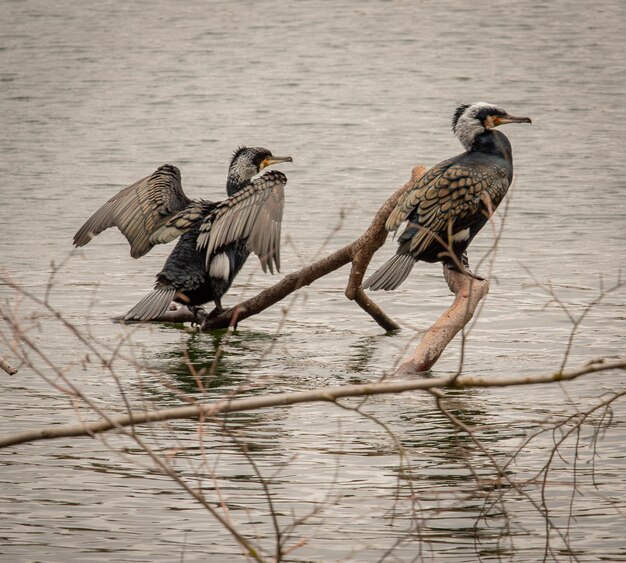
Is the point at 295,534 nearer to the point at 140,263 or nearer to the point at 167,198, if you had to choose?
the point at 167,198

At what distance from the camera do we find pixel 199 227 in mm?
8102

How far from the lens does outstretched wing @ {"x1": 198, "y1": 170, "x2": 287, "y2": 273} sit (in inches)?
301

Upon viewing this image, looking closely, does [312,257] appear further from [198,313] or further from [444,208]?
[444,208]

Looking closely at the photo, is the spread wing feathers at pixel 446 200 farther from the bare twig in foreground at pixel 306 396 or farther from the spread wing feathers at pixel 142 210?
the bare twig in foreground at pixel 306 396

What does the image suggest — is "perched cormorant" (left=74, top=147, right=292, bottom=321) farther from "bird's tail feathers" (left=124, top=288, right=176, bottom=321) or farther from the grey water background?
the grey water background

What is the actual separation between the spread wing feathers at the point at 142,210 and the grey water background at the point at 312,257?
17.0 inches

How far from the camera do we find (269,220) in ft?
25.1

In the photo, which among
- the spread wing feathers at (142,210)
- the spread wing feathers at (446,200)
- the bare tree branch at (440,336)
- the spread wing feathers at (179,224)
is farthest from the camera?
the spread wing feathers at (142,210)

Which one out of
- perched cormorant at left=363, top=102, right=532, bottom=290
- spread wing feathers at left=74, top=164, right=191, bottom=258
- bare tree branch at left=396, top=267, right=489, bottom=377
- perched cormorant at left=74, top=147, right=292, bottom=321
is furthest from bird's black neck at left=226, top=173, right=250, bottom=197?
bare tree branch at left=396, top=267, right=489, bottom=377

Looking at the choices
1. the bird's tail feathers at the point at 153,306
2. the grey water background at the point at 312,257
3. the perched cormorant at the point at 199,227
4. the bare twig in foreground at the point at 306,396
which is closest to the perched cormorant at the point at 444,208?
the grey water background at the point at 312,257

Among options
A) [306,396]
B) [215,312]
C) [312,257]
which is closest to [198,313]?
[215,312]

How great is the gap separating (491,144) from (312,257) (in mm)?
3539

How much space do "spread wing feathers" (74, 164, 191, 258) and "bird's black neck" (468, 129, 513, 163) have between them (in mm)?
1940

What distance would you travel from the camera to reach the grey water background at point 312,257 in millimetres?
5277
